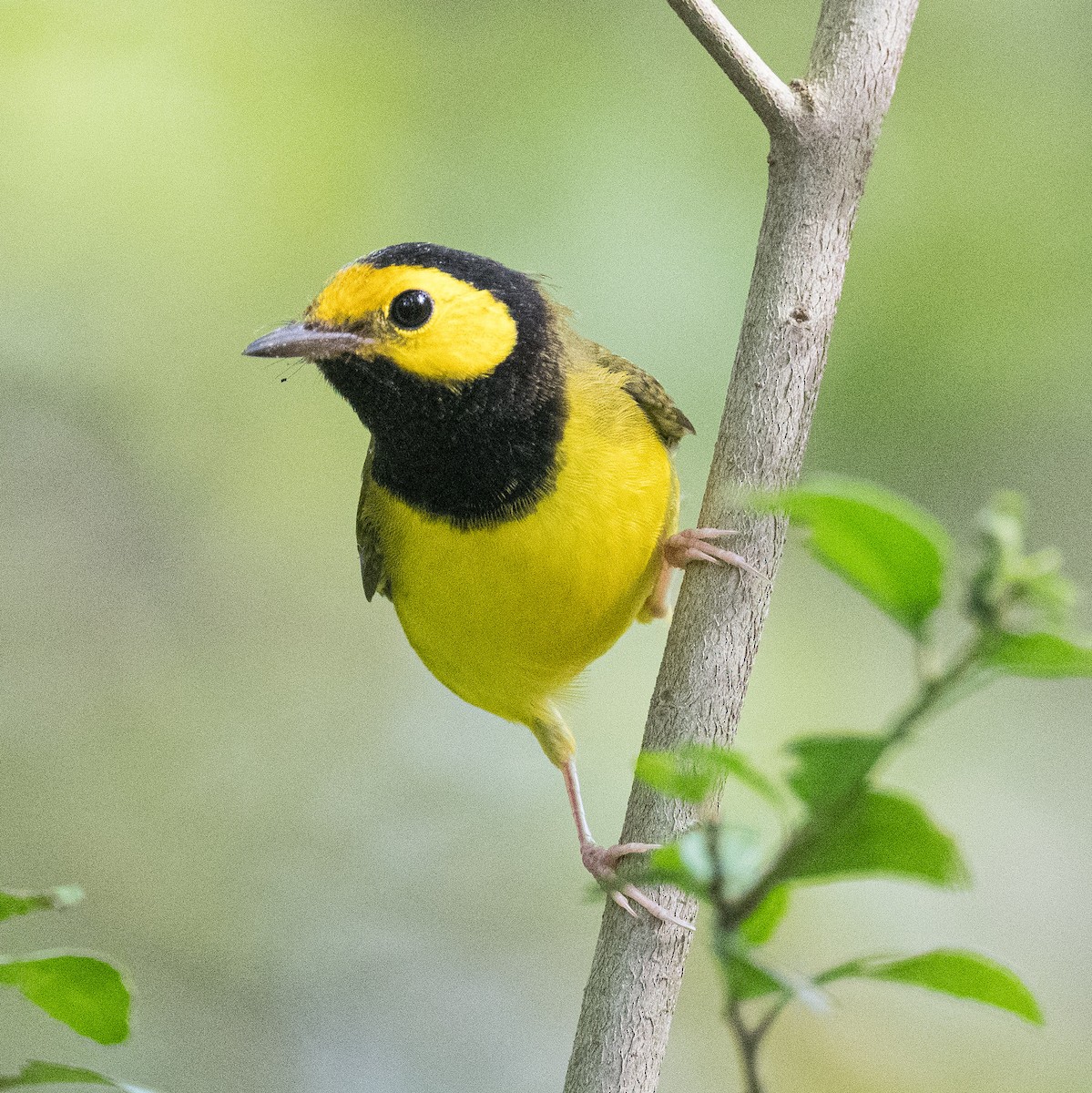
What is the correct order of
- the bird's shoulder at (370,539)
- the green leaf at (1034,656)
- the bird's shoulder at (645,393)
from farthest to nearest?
1. the bird's shoulder at (370,539)
2. the bird's shoulder at (645,393)
3. the green leaf at (1034,656)

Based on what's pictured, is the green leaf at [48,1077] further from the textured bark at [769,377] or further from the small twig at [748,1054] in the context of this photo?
the textured bark at [769,377]

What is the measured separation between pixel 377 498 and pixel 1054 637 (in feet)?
8.00

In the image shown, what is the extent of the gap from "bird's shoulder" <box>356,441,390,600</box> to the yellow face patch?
0.37m

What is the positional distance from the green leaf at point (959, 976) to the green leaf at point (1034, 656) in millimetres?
176

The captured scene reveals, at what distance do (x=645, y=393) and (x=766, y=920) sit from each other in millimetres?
2188

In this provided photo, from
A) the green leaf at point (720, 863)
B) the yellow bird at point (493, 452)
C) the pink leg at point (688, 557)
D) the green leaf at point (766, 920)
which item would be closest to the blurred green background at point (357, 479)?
the pink leg at point (688, 557)

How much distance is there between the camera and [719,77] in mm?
4742

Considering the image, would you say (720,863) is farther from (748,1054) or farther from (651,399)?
(651,399)

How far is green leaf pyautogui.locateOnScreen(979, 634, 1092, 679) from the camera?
0.54 meters

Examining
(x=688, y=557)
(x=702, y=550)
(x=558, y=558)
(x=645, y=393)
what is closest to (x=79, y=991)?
(x=702, y=550)

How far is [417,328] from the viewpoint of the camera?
2561mm

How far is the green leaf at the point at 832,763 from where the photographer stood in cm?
57

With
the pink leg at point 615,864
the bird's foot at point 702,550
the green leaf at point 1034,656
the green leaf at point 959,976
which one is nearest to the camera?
the green leaf at point 1034,656

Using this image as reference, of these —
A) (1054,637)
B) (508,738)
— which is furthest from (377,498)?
(1054,637)
